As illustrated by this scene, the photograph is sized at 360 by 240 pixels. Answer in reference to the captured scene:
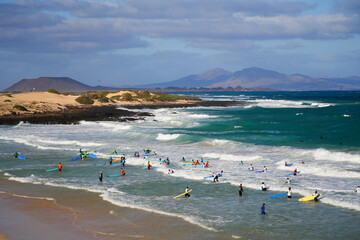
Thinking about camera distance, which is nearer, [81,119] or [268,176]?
[268,176]

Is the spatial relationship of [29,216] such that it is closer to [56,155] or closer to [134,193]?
[134,193]

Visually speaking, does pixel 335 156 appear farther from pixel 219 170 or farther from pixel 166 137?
pixel 166 137

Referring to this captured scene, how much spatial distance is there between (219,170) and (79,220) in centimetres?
1463

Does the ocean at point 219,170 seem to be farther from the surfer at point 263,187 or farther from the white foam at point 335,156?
the surfer at point 263,187

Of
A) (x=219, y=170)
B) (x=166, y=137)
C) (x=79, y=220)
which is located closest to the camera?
(x=79, y=220)

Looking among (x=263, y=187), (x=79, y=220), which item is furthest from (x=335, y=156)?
(x=79, y=220)

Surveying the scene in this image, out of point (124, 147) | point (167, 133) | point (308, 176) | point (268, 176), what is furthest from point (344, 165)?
point (167, 133)

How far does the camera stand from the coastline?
1722 cm

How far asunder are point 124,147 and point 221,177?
17.9m

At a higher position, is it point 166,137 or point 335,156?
point 166,137

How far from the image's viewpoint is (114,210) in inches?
822

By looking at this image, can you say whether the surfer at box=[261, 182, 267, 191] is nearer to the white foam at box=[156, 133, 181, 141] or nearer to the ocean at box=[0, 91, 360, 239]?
the ocean at box=[0, 91, 360, 239]

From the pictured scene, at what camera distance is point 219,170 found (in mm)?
31266

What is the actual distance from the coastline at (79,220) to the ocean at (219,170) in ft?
2.41
